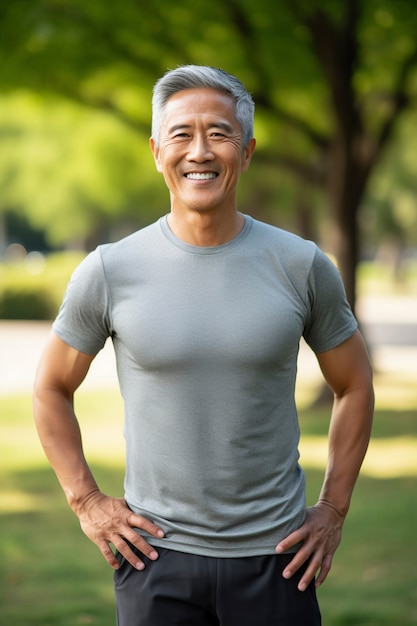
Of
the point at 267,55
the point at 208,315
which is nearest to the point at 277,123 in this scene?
the point at 267,55

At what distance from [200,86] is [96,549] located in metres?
→ 4.84

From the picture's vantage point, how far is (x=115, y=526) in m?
2.63

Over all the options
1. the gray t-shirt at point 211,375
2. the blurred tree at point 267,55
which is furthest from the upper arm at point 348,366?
the blurred tree at point 267,55

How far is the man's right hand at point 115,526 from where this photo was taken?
101 inches

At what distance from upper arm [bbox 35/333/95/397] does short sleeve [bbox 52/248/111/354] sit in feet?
0.08

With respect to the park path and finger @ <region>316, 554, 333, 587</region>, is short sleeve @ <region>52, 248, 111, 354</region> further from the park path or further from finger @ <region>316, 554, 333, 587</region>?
the park path

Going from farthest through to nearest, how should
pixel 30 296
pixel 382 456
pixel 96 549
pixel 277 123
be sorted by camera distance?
1. pixel 30 296
2. pixel 277 123
3. pixel 382 456
4. pixel 96 549

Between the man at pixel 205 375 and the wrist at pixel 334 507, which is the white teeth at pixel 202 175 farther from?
the wrist at pixel 334 507

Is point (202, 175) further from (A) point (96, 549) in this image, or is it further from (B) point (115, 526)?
(A) point (96, 549)

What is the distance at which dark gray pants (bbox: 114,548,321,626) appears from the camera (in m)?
2.52

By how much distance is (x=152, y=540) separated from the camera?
8.43 ft

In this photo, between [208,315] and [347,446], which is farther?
[347,446]

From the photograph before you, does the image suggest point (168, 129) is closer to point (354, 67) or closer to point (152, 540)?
point (152, 540)

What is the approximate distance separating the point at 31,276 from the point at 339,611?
2276cm
